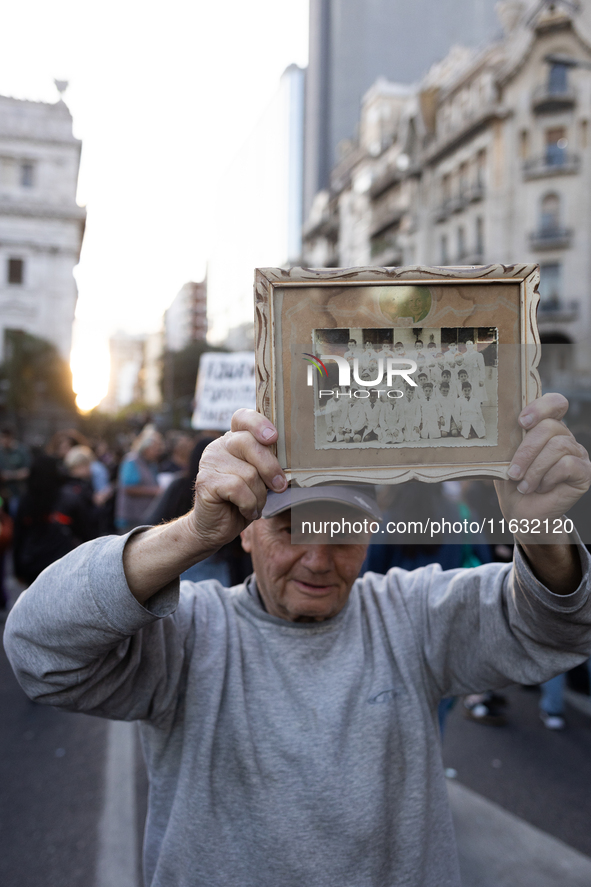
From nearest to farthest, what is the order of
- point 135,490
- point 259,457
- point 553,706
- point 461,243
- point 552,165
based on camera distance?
1. point 259,457
2. point 553,706
3. point 135,490
4. point 552,165
5. point 461,243

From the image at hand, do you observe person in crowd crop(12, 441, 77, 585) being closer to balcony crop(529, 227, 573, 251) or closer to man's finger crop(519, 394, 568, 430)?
man's finger crop(519, 394, 568, 430)

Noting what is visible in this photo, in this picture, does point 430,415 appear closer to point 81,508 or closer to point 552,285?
point 81,508

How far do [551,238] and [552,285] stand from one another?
6.27 feet

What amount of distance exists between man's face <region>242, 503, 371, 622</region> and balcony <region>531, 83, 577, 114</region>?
3148 cm

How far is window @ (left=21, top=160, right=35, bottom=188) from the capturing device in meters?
47.0

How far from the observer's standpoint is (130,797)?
4.04 metres

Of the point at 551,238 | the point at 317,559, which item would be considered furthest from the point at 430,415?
the point at 551,238

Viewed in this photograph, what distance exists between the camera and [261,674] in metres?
1.67

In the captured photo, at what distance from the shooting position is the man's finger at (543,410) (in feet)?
4.22

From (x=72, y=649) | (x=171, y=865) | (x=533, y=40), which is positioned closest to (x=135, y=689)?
(x=72, y=649)

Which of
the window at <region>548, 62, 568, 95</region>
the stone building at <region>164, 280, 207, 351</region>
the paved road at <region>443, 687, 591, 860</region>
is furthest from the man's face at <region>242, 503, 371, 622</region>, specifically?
the stone building at <region>164, 280, 207, 351</region>

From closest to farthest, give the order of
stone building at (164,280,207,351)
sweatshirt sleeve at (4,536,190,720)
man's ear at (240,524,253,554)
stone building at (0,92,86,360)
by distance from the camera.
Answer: sweatshirt sleeve at (4,536,190,720), man's ear at (240,524,253,554), stone building at (0,92,86,360), stone building at (164,280,207,351)

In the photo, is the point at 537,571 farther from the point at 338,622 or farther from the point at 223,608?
the point at 223,608

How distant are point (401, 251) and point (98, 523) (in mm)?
33682
